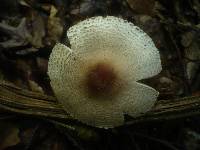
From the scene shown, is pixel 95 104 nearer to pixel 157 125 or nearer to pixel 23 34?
pixel 157 125

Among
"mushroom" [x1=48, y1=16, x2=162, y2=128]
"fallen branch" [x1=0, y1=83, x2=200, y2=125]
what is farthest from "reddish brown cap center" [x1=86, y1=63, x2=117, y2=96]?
"fallen branch" [x1=0, y1=83, x2=200, y2=125]

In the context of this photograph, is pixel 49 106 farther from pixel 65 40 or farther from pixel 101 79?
pixel 65 40

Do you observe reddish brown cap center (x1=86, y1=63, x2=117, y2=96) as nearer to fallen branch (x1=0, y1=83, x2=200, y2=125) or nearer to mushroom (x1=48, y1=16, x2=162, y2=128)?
mushroom (x1=48, y1=16, x2=162, y2=128)

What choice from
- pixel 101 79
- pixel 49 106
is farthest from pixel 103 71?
pixel 49 106

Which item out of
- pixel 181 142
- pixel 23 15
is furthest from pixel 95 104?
pixel 23 15

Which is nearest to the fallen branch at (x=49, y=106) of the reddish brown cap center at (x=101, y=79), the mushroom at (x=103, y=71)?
the mushroom at (x=103, y=71)

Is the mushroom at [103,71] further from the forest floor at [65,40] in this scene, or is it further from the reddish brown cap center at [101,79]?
the forest floor at [65,40]
